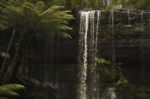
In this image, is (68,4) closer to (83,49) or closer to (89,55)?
(83,49)

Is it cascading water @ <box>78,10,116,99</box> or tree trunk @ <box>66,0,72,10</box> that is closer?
cascading water @ <box>78,10,116,99</box>

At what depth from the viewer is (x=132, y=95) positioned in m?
16.7

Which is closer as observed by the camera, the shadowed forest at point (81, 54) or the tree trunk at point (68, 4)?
the shadowed forest at point (81, 54)

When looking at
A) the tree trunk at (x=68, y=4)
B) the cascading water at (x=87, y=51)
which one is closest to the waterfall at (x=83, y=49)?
the cascading water at (x=87, y=51)

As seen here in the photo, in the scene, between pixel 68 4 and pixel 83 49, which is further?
pixel 68 4

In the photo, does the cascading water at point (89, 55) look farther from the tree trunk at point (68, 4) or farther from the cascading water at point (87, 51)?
the tree trunk at point (68, 4)

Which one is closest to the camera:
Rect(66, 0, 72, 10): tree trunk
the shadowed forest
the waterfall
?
the shadowed forest

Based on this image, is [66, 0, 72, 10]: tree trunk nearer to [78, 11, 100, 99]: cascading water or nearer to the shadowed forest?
the shadowed forest

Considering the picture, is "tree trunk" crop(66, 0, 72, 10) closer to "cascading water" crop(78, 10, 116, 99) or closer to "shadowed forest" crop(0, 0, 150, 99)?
"shadowed forest" crop(0, 0, 150, 99)

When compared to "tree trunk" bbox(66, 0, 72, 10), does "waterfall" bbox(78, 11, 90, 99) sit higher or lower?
lower

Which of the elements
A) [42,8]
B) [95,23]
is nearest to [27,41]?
[42,8]

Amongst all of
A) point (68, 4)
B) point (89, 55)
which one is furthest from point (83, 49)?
point (68, 4)

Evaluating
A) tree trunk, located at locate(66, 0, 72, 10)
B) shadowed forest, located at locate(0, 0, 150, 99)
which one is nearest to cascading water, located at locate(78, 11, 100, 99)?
shadowed forest, located at locate(0, 0, 150, 99)

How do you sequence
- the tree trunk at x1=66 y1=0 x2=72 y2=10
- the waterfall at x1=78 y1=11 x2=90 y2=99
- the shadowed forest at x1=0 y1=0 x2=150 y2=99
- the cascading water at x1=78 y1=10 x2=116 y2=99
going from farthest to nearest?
the tree trunk at x1=66 y1=0 x2=72 y2=10
the waterfall at x1=78 y1=11 x2=90 y2=99
the cascading water at x1=78 y1=10 x2=116 y2=99
the shadowed forest at x1=0 y1=0 x2=150 y2=99
